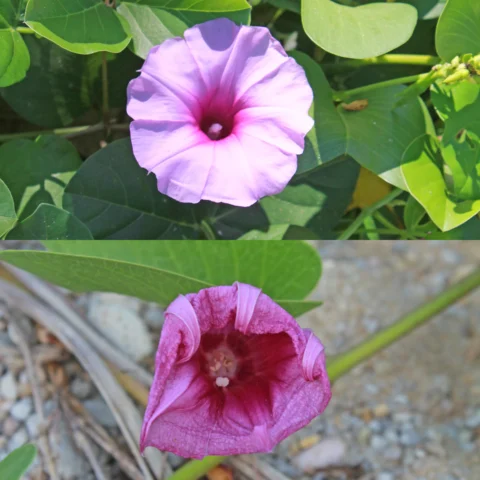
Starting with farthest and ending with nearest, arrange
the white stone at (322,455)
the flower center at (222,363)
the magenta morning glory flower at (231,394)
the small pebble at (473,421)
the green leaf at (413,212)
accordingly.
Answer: the small pebble at (473,421)
the white stone at (322,455)
the green leaf at (413,212)
the flower center at (222,363)
the magenta morning glory flower at (231,394)

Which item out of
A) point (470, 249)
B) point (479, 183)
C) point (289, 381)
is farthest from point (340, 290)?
point (289, 381)

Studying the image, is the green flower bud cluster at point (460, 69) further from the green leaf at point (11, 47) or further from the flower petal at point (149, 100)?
the green leaf at point (11, 47)

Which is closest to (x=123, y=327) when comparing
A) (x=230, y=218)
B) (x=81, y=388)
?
(x=81, y=388)

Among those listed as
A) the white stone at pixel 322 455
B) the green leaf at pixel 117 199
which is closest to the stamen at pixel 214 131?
the green leaf at pixel 117 199

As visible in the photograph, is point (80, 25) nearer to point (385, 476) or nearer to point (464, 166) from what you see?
point (464, 166)

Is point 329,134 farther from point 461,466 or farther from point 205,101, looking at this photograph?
point 461,466

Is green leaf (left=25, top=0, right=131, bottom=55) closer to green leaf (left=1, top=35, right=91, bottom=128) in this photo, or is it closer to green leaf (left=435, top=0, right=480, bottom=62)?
green leaf (left=1, top=35, right=91, bottom=128)
